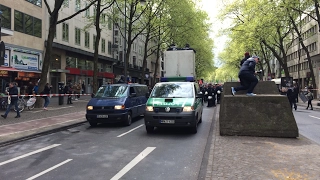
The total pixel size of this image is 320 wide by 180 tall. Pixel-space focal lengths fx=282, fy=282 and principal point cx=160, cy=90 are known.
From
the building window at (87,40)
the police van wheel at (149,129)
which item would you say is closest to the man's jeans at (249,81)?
the police van wheel at (149,129)

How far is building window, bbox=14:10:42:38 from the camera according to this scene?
24375 millimetres

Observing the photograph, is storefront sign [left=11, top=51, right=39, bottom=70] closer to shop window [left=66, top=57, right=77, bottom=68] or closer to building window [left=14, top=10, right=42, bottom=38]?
building window [left=14, top=10, right=42, bottom=38]

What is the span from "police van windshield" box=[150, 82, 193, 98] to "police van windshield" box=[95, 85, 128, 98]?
1.85m

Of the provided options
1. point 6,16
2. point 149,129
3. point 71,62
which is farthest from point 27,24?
point 149,129

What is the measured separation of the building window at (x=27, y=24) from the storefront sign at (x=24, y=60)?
205cm

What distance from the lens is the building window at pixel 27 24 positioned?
24375 millimetres

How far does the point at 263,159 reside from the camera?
5812 mm

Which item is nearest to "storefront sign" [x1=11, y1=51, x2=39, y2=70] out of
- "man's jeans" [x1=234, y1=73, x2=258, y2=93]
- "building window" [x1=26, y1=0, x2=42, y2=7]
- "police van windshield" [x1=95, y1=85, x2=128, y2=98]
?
"building window" [x1=26, y1=0, x2=42, y2=7]

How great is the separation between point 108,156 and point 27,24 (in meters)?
23.3

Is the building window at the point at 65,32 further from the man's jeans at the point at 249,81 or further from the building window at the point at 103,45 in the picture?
the man's jeans at the point at 249,81

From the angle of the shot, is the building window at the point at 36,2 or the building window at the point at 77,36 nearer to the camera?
the building window at the point at 36,2

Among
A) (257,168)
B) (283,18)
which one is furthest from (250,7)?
(257,168)

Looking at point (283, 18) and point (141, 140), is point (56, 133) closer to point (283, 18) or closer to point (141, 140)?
point (141, 140)

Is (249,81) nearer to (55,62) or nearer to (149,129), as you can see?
(149,129)
